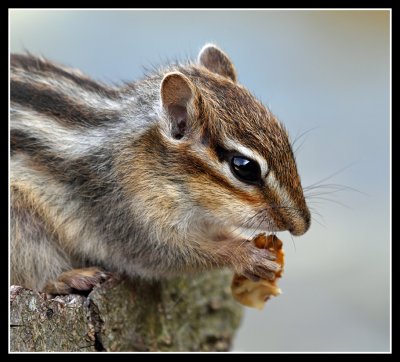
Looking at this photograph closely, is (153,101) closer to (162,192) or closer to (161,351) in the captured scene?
(162,192)

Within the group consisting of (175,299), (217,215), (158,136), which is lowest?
(175,299)

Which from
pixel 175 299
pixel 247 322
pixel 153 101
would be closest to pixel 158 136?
pixel 153 101

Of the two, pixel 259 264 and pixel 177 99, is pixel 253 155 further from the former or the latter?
pixel 259 264

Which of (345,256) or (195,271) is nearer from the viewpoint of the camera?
(195,271)

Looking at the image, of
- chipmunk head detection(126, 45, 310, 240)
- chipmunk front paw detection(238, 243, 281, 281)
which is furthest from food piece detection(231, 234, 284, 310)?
chipmunk head detection(126, 45, 310, 240)

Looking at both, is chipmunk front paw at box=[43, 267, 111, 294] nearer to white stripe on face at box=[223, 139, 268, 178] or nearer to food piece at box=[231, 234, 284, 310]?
food piece at box=[231, 234, 284, 310]
